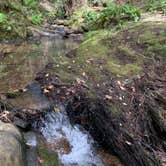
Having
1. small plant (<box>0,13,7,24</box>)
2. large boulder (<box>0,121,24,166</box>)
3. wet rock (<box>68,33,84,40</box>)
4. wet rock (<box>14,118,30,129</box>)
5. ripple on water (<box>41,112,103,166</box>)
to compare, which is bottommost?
wet rock (<box>68,33,84,40</box>)

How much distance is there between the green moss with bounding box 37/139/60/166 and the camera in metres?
3.99

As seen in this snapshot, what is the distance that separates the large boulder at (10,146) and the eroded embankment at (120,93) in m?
1.00

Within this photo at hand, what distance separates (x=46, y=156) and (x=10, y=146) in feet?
2.06

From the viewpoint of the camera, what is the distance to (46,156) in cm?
408

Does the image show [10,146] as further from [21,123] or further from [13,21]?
[13,21]

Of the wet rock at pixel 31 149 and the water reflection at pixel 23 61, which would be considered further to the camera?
the water reflection at pixel 23 61

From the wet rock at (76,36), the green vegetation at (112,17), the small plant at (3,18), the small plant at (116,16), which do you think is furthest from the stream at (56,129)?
the small plant at (3,18)

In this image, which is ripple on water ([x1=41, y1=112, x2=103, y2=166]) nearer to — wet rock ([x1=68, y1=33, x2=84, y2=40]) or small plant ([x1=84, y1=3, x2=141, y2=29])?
small plant ([x1=84, y1=3, x2=141, y2=29])

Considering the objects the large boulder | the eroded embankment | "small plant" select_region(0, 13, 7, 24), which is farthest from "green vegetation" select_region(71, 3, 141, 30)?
→ the large boulder

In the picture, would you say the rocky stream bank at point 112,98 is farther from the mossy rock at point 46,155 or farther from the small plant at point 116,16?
the small plant at point 116,16

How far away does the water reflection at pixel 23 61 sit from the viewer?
625 cm

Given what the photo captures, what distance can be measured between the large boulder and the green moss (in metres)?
0.30

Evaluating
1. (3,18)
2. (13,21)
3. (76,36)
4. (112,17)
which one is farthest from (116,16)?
(3,18)

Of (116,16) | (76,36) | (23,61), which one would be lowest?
(76,36)
